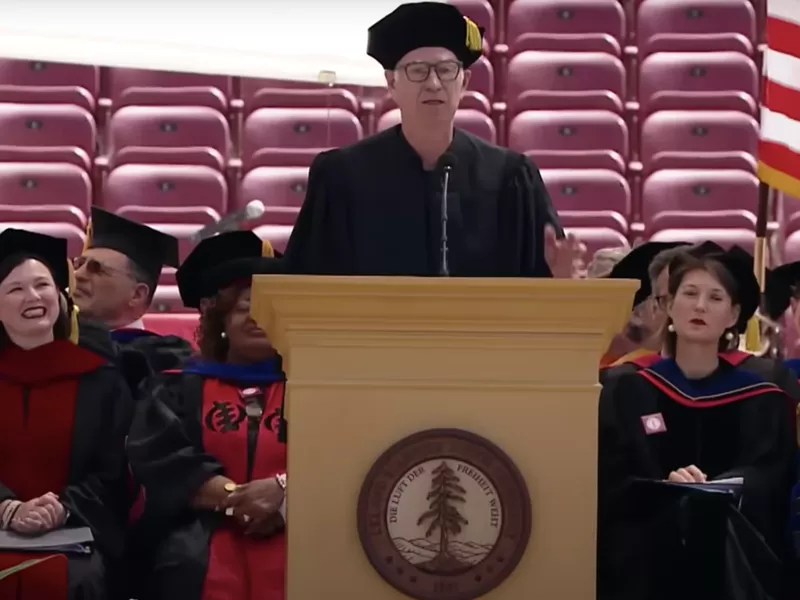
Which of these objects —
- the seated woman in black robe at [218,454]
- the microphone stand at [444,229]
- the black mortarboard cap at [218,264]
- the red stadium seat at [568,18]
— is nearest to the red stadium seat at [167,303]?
the black mortarboard cap at [218,264]

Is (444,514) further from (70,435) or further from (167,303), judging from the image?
(167,303)

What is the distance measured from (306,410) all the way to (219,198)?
16.2ft

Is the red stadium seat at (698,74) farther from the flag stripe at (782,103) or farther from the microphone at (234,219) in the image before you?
the microphone at (234,219)

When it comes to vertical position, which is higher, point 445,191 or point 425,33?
point 425,33

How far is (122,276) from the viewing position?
4551 millimetres

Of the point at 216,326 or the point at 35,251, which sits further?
the point at 216,326

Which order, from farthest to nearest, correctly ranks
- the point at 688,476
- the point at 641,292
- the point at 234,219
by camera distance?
1. the point at 234,219
2. the point at 641,292
3. the point at 688,476

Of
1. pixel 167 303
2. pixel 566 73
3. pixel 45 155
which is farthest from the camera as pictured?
pixel 566 73

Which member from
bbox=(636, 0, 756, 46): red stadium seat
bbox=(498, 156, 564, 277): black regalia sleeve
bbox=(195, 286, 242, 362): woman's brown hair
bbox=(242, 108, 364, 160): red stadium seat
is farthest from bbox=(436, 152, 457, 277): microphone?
bbox=(636, 0, 756, 46): red stadium seat

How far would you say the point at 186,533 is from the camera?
3.52 meters

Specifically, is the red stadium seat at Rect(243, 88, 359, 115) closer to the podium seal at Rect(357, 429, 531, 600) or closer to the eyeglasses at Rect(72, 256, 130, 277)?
the eyeglasses at Rect(72, 256, 130, 277)

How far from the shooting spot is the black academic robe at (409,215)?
3016 millimetres

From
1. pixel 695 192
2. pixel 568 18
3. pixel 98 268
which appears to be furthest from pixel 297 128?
pixel 98 268

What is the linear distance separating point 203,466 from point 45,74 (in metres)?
4.60
